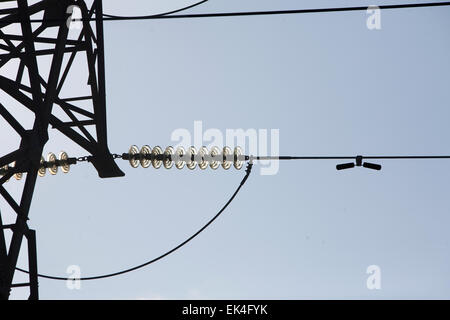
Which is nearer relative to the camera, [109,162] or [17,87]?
[17,87]

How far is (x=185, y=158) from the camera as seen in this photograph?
43.2ft

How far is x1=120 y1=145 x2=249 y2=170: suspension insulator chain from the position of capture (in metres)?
13.1

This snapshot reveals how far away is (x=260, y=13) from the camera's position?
32.6ft

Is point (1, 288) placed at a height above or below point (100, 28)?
below

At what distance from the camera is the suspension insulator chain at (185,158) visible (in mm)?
13078
